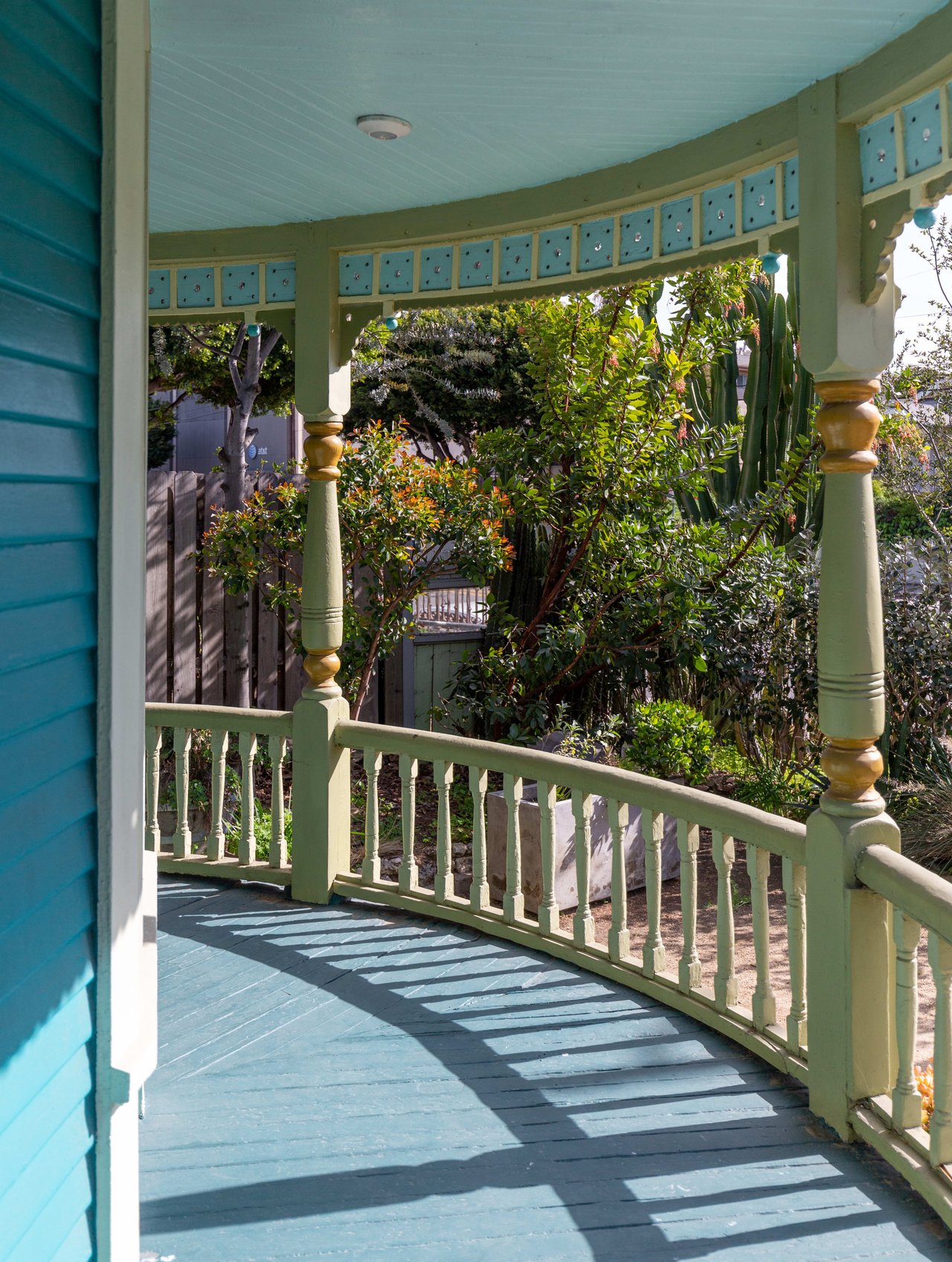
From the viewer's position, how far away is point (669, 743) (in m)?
6.19

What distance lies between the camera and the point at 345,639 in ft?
23.0

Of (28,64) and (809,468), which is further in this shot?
(809,468)

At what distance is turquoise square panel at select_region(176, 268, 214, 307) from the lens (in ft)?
15.4

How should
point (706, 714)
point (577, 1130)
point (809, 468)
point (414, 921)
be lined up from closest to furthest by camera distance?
point (577, 1130), point (414, 921), point (809, 468), point (706, 714)

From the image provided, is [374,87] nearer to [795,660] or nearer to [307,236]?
[307,236]

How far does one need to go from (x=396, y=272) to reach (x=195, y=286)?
2.89 ft

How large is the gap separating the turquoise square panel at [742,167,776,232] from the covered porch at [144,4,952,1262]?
0.01 metres

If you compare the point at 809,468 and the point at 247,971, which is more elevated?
the point at 809,468

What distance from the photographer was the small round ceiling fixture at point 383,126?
322cm

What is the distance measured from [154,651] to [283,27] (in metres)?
5.28

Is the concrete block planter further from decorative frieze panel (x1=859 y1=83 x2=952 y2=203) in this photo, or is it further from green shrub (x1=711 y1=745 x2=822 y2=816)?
decorative frieze panel (x1=859 y1=83 x2=952 y2=203)

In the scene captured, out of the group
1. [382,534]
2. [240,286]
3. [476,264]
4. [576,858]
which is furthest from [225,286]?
[576,858]

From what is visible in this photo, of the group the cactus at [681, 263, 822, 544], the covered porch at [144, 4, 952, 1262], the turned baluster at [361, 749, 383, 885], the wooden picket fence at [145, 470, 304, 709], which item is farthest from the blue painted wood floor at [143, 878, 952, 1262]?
the cactus at [681, 263, 822, 544]

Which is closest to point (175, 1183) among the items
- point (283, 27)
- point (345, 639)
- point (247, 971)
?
point (247, 971)
